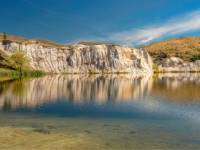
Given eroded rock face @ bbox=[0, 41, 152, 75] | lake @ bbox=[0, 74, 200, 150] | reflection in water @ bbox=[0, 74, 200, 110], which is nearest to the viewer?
lake @ bbox=[0, 74, 200, 150]

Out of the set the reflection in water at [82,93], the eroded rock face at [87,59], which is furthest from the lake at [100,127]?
the eroded rock face at [87,59]

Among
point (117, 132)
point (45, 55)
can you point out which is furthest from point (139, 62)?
point (117, 132)

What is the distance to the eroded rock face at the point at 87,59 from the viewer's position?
507 ft

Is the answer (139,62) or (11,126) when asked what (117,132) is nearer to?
(11,126)

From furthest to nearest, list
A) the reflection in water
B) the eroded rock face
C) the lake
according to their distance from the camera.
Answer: the eroded rock face < the reflection in water < the lake

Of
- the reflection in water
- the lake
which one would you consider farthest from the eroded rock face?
the lake

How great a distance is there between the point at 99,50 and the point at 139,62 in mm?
23280

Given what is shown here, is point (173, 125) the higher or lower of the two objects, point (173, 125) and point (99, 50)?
the lower

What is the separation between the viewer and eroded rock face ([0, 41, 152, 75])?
6088 inches

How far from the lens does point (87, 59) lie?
170m

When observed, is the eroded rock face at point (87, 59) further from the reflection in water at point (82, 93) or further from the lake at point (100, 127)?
the lake at point (100, 127)

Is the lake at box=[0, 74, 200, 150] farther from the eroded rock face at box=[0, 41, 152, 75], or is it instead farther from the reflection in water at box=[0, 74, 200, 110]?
the eroded rock face at box=[0, 41, 152, 75]

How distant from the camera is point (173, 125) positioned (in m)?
23.0

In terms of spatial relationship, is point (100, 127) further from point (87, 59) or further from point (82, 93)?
point (87, 59)
